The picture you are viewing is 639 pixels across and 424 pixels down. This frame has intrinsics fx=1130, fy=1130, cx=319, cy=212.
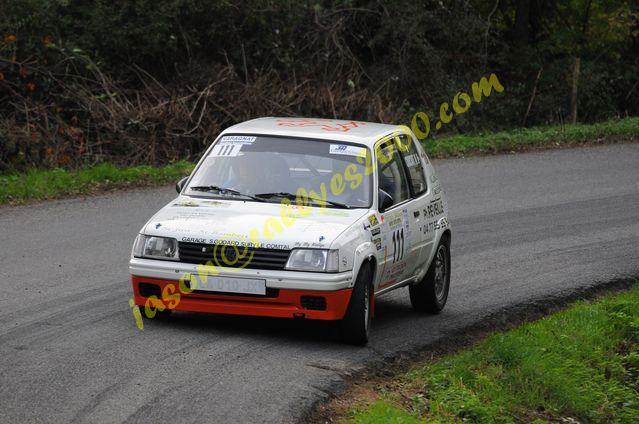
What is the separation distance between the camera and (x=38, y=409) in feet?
21.4

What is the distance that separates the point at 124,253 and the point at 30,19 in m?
9.32

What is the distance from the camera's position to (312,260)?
832 cm

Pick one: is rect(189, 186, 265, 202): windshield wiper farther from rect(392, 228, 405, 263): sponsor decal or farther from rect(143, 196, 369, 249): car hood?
rect(392, 228, 405, 263): sponsor decal

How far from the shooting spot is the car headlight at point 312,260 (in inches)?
326

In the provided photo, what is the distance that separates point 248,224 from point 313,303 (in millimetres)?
784

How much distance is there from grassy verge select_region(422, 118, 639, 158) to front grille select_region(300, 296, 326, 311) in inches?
532

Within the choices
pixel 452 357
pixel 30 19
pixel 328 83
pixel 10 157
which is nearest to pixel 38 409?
pixel 452 357

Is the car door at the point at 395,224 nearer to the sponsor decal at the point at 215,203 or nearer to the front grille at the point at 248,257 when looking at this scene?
the front grille at the point at 248,257

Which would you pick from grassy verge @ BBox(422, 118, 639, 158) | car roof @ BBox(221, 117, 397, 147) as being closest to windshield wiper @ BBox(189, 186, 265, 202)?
car roof @ BBox(221, 117, 397, 147)

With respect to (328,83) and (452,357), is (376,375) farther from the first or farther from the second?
(328,83)

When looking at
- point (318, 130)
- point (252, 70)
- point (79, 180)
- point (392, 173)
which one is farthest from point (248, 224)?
point (252, 70)

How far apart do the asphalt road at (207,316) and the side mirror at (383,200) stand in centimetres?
106

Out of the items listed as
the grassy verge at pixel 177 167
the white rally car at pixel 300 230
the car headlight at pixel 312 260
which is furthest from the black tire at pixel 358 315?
the grassy verge at pixel 177 167

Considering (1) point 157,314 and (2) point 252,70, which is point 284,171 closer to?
(1) point 157,314
